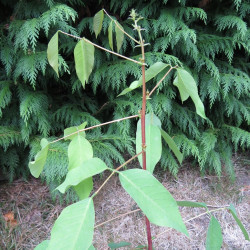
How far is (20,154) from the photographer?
2.19 meters

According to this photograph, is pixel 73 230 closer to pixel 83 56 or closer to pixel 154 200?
pixel 154 200

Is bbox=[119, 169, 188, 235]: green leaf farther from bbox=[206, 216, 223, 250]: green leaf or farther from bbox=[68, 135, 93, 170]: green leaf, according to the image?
bbox=[206, 216, 223, 250]: green leaf

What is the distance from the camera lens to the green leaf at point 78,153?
2.02 feet

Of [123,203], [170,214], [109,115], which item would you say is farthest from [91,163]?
[109,115]

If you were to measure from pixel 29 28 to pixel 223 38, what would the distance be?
158 centimetres

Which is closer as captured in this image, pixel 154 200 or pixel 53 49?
pixel 154 200

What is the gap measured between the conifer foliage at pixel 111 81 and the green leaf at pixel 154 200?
1321 millimetres

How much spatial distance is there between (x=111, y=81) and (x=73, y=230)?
68.6 inches

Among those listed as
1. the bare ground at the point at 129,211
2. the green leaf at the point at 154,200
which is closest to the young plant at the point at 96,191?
the green leaf at the point at 154,200

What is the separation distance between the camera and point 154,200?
47cm

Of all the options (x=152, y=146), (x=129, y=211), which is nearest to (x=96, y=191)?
(x=152, y=146)

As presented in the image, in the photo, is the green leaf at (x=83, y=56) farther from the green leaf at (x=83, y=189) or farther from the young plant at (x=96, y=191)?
the green leaf at (x=83, y=189)

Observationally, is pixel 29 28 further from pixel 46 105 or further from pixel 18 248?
pixel 18 248

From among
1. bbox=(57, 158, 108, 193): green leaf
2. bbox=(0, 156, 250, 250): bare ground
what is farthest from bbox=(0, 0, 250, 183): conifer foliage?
bbox=(57, 158, 108, 193): green leaf
